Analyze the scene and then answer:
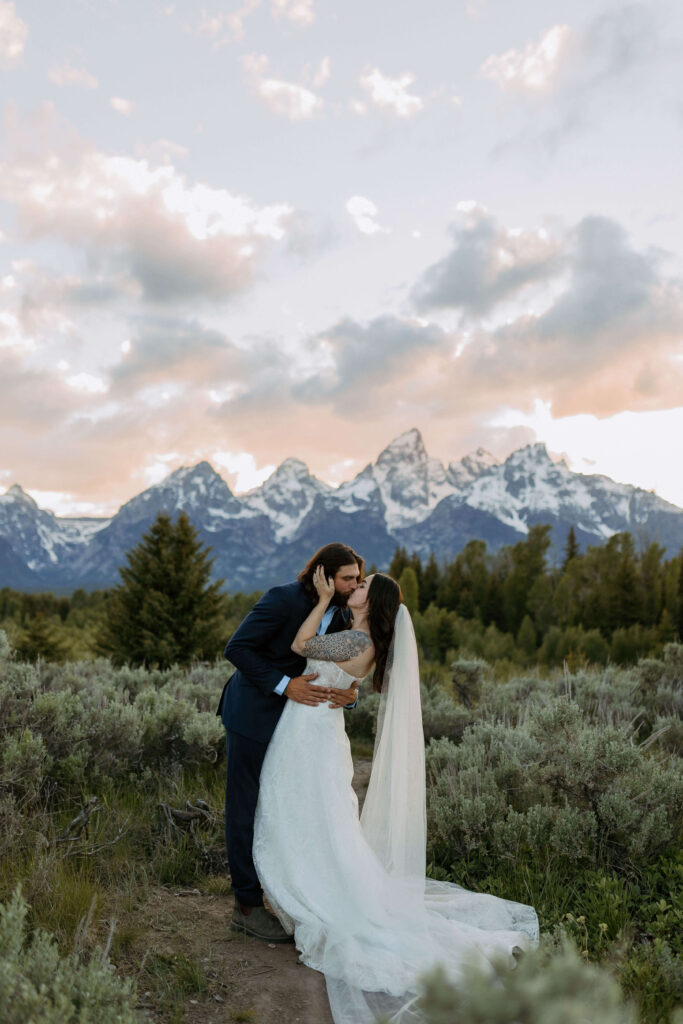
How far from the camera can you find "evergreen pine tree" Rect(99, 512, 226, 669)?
16.3m

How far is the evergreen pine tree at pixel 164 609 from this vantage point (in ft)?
53.5

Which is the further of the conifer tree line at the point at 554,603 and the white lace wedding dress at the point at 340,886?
the conifer tree line at the point at 554,603

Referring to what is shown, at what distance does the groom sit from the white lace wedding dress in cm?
7

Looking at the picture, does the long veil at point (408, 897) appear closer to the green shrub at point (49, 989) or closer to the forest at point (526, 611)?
the green shrub at point (49, 989)

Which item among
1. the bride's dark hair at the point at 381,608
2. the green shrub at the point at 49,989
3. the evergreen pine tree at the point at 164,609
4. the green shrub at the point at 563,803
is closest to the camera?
the green shrub at the point at 49,989

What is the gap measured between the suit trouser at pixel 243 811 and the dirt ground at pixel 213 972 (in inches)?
10.0

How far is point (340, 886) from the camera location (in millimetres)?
3832

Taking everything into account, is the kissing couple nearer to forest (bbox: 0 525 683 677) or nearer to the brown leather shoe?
the brown leather shoe

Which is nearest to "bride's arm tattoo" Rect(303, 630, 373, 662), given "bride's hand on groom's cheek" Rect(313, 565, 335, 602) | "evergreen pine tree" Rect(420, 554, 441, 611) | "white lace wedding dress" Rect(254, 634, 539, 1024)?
"white lace wedding dress" Rect(254, 634, 539, 1024)

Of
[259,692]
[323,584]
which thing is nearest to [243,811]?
[259,692]

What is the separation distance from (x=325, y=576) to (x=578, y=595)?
26737 mm

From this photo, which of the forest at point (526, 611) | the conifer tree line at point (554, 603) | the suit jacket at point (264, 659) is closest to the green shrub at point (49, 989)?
the suit jacket at point (264, 659)

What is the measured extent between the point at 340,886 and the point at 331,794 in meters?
0.47

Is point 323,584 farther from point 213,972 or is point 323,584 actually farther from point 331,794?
point 213,972
